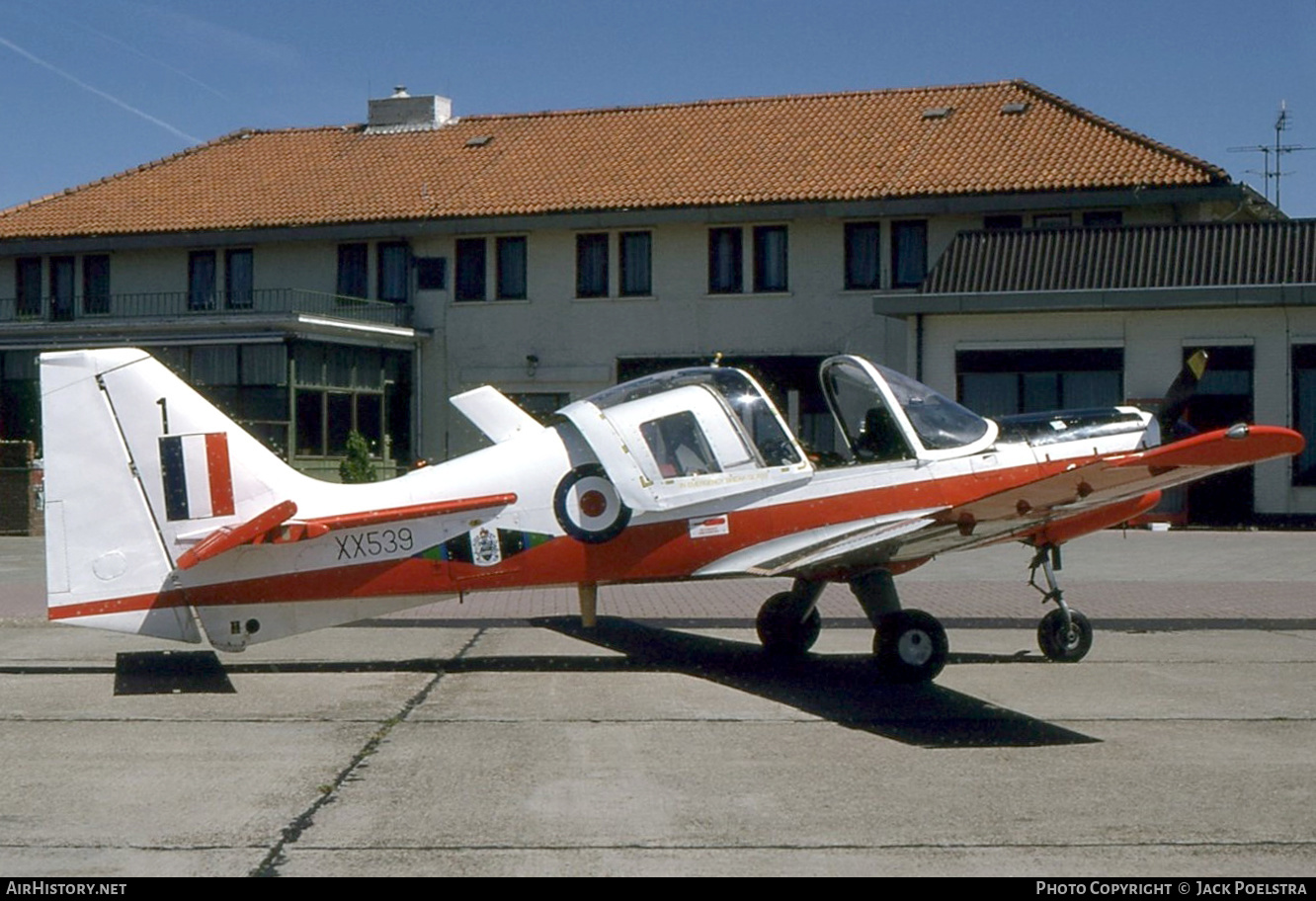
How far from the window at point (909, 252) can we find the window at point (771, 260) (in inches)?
88.3

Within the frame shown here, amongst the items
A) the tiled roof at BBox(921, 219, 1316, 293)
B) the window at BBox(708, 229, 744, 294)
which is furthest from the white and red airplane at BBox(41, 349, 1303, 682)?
the window at BBox(708, 229, 744, 294)

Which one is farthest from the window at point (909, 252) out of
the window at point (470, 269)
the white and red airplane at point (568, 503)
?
the white and red airplane at point (568, 503)

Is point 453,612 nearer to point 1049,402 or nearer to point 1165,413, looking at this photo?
point 1165,413

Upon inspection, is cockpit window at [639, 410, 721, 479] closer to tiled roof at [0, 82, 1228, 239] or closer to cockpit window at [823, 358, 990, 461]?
cockpit window at [823, 358, 990, 461]

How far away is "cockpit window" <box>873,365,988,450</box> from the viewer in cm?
1034

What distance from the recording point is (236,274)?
116ft

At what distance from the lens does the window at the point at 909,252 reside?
3106 cm

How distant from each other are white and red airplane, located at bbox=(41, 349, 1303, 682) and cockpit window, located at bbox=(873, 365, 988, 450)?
2 centimetres

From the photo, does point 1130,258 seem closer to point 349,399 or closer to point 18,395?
point 349,399

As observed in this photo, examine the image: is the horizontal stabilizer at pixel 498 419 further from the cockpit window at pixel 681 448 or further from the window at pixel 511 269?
the window at pixel 511 269

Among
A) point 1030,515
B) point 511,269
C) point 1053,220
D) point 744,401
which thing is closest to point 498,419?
point 744,401

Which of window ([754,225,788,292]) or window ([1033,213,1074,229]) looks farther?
window ([754,225,788,292])

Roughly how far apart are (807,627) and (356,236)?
24.8 meters
